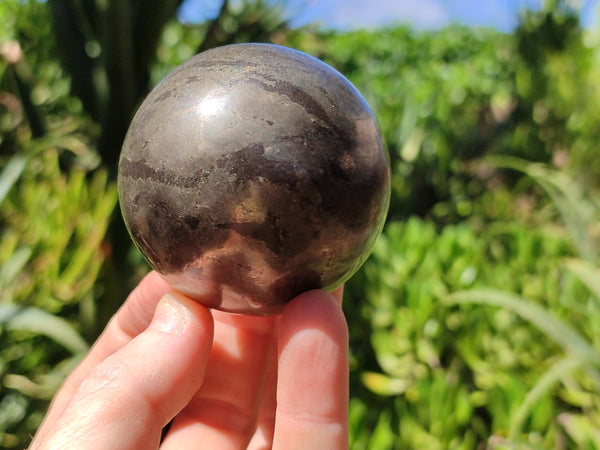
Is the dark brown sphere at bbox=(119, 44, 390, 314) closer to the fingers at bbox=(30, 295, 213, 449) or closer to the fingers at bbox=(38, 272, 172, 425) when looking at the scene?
the fingers at bbox=(30, 295, 213, 449)

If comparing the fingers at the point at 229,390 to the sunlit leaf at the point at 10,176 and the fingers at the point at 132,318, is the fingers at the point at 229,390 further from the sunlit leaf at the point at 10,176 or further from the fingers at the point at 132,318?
the sunlit leaf at the point at 10,176

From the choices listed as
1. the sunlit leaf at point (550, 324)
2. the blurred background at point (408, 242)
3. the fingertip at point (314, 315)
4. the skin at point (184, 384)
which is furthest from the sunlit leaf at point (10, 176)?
the sunlit leaf at point (550, 324)

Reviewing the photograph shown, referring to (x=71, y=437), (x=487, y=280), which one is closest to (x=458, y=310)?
(x=487, y=280)

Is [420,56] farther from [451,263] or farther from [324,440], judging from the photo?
[324,440]

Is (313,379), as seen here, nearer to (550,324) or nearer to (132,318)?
(132,318)

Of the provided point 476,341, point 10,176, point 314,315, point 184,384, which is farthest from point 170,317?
point 476,341

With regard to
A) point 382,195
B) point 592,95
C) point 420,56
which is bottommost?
point 420,56
